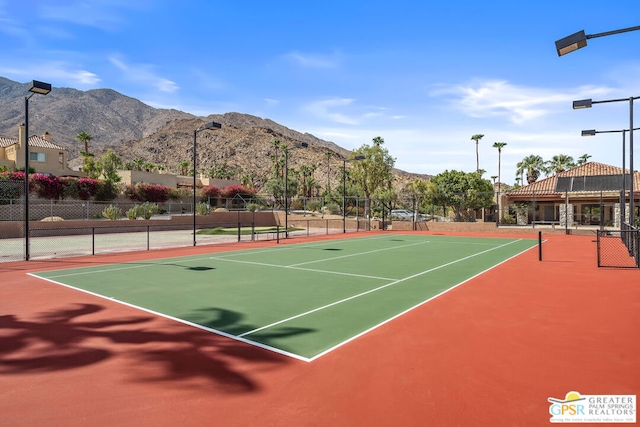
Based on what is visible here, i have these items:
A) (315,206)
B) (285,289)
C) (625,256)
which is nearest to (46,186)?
(315,206)

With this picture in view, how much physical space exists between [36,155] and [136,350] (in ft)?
220

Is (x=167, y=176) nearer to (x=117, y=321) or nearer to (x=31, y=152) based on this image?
(x=31, y=152)

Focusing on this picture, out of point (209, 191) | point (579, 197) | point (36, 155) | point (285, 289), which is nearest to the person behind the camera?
point (285, 289)

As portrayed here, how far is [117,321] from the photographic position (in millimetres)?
7648

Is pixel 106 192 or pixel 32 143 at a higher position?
pixel 32 143

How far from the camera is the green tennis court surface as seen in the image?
709 cm

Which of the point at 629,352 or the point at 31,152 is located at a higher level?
the point at 31,152

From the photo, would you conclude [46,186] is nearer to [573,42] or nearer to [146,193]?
[146,193]

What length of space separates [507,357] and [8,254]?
72.4 ft

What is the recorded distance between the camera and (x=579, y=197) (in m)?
41.3

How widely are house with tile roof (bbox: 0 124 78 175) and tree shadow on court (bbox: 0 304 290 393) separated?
5947 cm

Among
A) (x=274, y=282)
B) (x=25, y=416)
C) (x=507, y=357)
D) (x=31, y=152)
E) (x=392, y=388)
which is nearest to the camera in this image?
(x=25, y=416)

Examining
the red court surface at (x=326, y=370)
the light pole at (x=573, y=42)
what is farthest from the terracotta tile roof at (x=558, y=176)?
the red court surface at (x=326, y=370)

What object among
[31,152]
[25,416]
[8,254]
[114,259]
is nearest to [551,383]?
[25,416]
